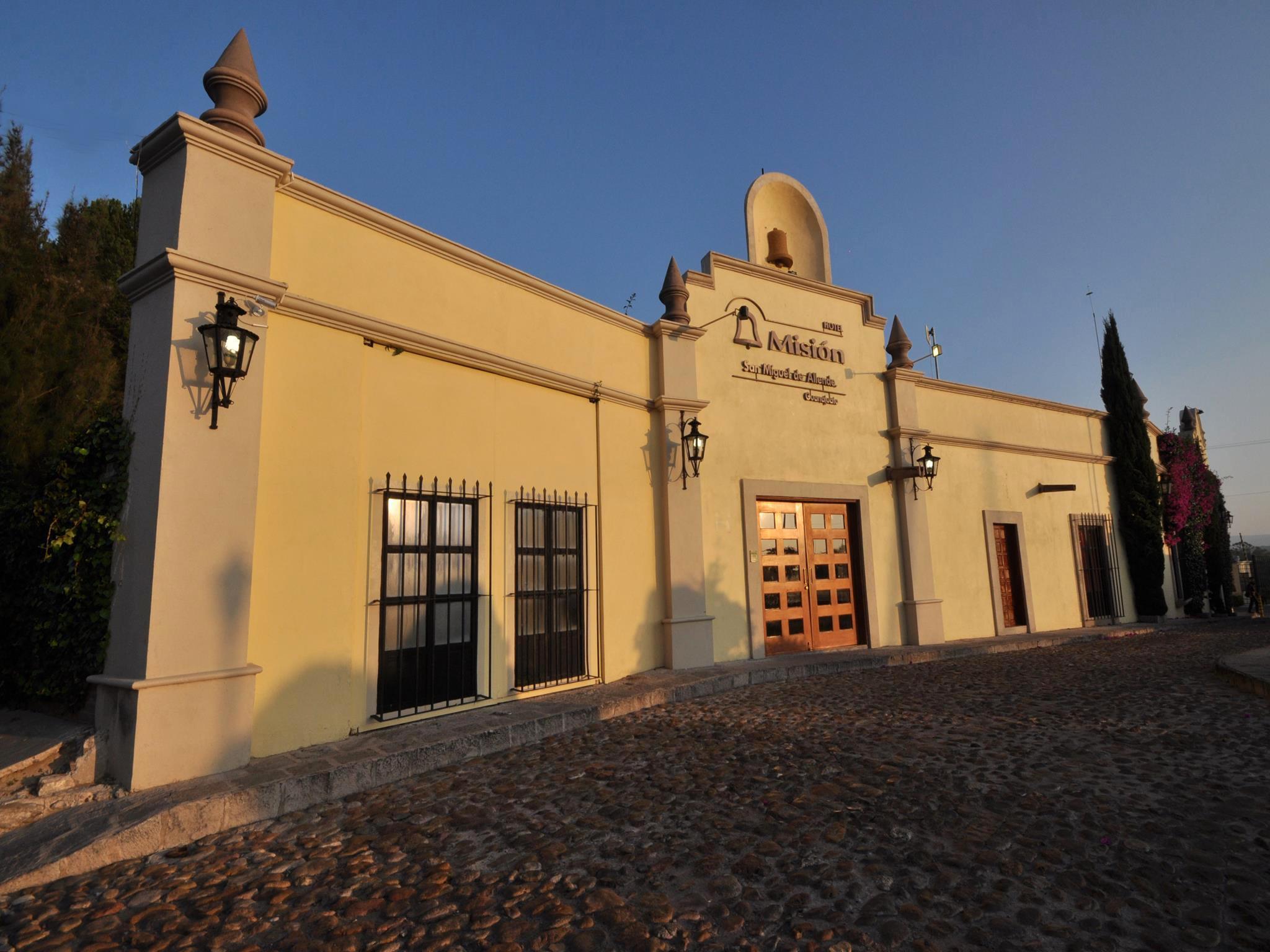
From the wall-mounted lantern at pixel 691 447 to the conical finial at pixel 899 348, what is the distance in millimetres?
4728

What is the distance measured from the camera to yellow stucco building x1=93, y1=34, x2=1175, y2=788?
4.60m

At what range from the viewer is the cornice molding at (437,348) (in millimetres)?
5539

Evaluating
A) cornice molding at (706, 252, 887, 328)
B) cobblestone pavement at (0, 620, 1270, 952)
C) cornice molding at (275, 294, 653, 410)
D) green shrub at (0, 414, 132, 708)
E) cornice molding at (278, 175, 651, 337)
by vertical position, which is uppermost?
cornice molding at (706, 252, 887, 328)

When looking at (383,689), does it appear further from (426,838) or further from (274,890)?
(274,890)

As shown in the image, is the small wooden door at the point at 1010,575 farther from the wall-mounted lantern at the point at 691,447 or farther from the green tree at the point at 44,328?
the green tree at the point at 44,328

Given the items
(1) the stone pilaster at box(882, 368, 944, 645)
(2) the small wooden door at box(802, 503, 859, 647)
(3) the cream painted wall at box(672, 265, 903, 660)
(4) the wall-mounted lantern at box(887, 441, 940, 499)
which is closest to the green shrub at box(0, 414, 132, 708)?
(3) the cream painted wall at box(672, 265, 903, 660)

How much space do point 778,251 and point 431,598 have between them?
8.78m

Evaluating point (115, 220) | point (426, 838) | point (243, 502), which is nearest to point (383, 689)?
point (243, 502)

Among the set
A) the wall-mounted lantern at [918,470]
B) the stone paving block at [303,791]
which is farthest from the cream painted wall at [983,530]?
the stone paving block at [303,791]

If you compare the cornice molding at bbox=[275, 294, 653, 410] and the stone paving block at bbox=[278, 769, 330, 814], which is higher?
the cornice molding at bbox=[275, 294, 653, 410]

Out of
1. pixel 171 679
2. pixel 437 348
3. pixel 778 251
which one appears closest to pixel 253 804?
pixel 171 679

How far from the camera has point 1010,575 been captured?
42.0 feet

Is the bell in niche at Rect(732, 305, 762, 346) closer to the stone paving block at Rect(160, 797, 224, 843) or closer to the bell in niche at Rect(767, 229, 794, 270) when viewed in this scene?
the bell in niche at Rect(767, 229, 794, 270)

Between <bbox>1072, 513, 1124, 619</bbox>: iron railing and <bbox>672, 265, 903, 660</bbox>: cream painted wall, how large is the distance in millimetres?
5616
